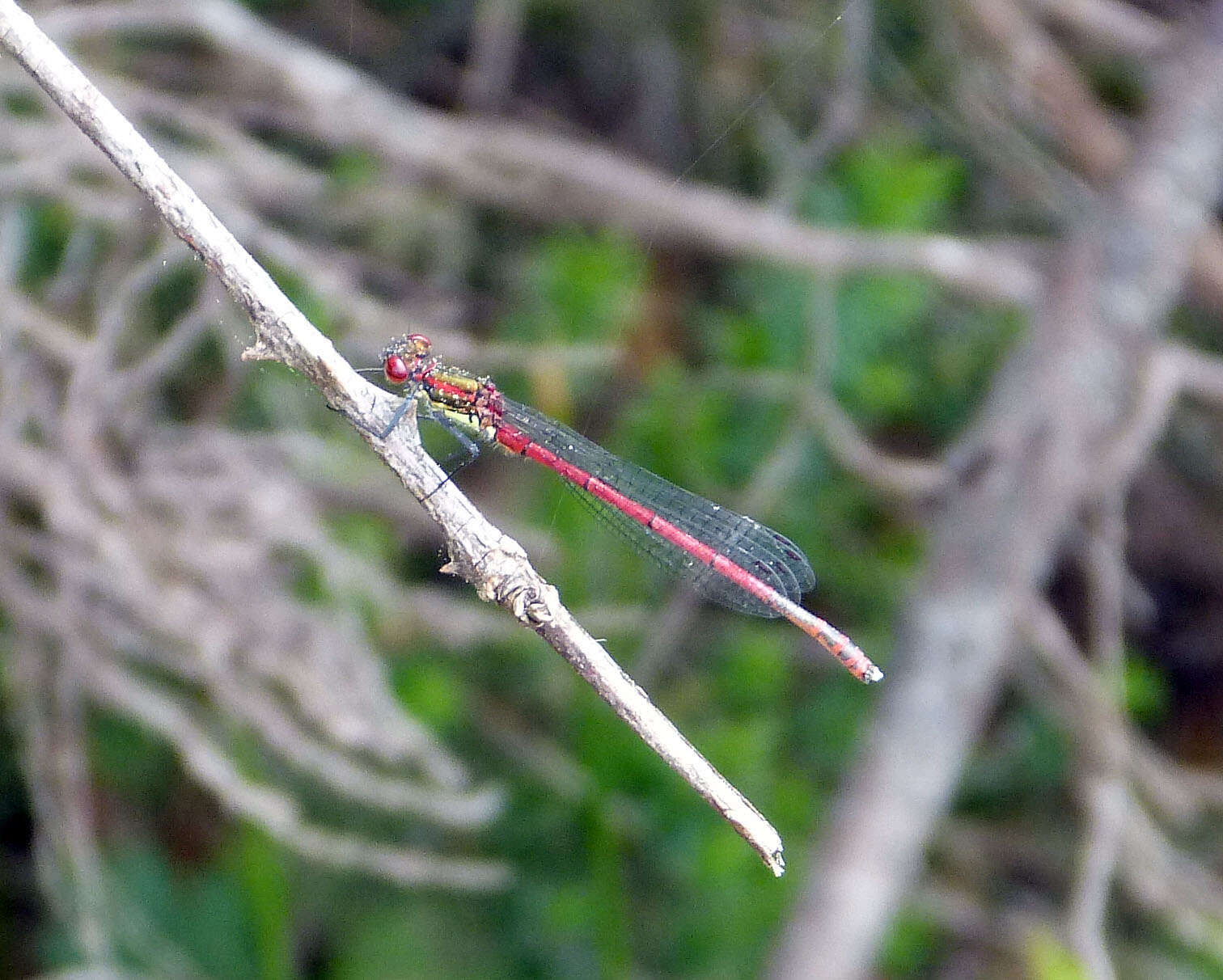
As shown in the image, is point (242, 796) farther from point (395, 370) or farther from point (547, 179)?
point (547, 179)

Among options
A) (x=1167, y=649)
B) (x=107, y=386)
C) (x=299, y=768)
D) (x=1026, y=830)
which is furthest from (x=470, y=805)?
(x=1167, y=649)

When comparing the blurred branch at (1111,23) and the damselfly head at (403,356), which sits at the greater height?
the blurred branch at (1111,23)

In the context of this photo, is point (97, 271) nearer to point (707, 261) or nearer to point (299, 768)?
point (299, 768)

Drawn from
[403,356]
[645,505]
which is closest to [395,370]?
[403,356]

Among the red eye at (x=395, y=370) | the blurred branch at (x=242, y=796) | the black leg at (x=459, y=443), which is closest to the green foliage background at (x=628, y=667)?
the blurred branch at (x=242, y=796)

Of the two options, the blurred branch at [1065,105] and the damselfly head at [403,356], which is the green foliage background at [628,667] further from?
the damselfly head at [403,356]

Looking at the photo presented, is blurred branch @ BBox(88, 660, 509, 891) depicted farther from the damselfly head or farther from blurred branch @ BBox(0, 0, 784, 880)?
blurred branch @ BBox(0, 0, 784, 880)

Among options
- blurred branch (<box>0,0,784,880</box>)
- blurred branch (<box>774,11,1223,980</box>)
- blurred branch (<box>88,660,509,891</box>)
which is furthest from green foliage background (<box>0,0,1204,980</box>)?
blurred branch (<box>0,0,784,880</box>)
